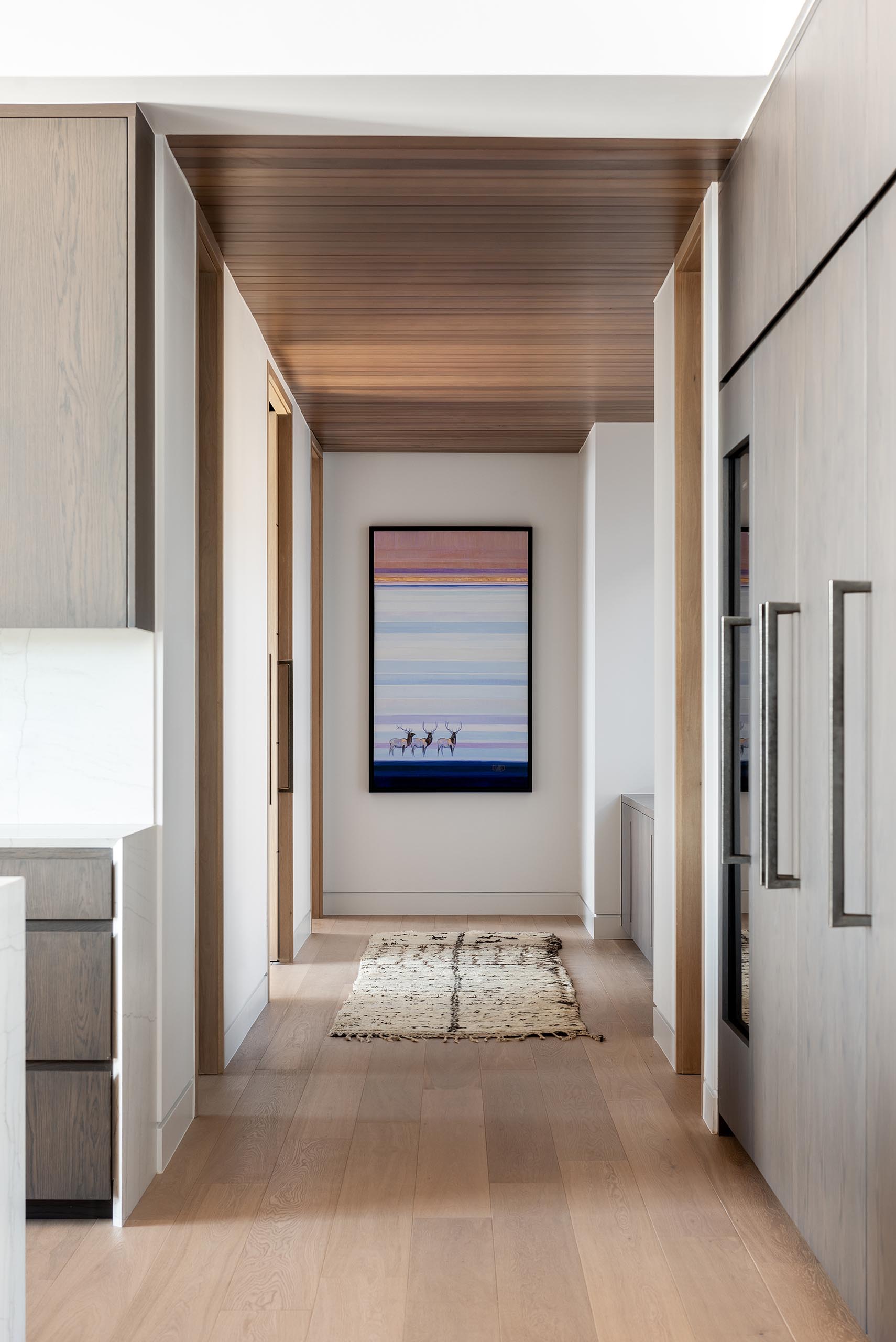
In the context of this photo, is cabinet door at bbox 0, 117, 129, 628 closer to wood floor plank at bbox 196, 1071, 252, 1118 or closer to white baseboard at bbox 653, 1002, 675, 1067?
wood floor plank at bbox 196, 1071, 252, 1118

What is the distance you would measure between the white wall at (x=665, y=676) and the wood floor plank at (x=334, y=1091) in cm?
103

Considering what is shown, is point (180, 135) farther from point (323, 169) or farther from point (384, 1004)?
point (384, 1004)

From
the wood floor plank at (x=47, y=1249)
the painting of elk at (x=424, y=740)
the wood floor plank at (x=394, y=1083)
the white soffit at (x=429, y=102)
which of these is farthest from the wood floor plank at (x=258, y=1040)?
the white soffit at (x=429, y=102)

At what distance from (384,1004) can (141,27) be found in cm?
338

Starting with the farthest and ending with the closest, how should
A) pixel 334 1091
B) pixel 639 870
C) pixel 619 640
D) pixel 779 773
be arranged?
pixel 619 640 < pixel 639 870 < pixel 334 1091 < pixel 779 773

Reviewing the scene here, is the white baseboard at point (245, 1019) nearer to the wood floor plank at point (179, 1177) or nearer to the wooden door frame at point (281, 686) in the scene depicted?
the wood floor plank at point (179, 1177)

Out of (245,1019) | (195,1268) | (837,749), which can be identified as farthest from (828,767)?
(245,1019)

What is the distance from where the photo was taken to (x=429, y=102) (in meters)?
2.73

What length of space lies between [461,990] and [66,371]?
9.83ft

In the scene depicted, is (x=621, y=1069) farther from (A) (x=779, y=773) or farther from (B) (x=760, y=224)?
(B) (x=760, y=224)

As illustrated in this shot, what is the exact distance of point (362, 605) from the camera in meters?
6.44

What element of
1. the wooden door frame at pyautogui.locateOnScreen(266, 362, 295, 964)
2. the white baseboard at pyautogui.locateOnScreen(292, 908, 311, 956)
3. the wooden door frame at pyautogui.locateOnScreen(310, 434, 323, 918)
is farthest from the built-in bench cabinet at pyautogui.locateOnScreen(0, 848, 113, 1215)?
the wooden door frame at pyautogui.locateOnScreen(310, 434, 323, 918)

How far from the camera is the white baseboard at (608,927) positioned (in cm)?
576

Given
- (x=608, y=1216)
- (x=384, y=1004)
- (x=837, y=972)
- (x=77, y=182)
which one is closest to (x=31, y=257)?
(x=77, y=182)
